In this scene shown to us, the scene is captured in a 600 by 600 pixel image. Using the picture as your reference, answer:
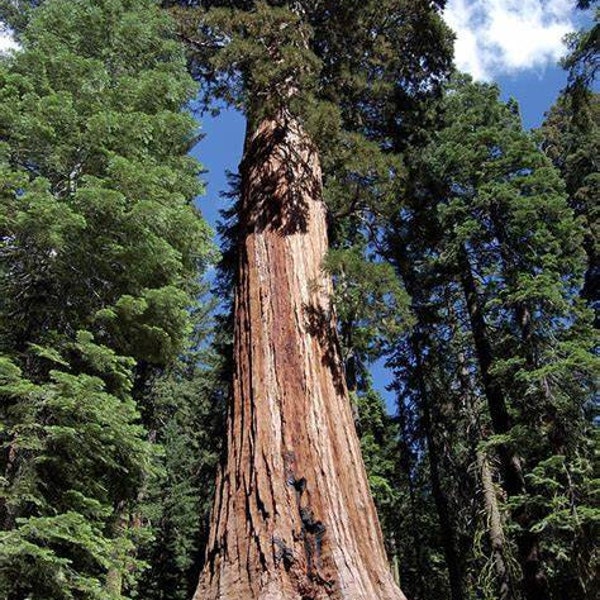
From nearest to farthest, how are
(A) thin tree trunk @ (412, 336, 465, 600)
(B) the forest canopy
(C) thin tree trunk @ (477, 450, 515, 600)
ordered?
(B) the forest canopy
(C) thin tree trunk @ (477, 450, 515, 600)
(A) thin tree trunk @ (412, 336, 465, 600)

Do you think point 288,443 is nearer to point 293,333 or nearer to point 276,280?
point 293,333

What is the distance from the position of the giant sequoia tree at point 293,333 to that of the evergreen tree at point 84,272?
1520 millimetres

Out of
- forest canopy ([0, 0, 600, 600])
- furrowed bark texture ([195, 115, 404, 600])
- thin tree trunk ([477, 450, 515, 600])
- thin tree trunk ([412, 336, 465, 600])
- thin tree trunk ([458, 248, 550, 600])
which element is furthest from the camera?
thin tree trunk ([412, 336, 465, 600])

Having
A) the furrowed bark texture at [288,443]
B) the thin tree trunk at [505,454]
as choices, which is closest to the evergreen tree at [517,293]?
the thin tree trunk at [505,454]

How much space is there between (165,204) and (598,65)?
7.16 metres

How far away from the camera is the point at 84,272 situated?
6.50m

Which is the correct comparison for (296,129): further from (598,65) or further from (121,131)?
(598,65)

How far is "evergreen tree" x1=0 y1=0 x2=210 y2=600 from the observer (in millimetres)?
5188

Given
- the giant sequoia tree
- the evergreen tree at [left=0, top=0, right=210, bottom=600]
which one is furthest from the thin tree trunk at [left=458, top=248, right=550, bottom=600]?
the evergreen tree at [left=0, top=0, right=210, bottom=600]

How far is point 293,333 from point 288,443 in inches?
35.3

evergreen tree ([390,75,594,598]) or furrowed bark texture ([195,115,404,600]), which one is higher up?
evergreen tree ([390,75,594,598])

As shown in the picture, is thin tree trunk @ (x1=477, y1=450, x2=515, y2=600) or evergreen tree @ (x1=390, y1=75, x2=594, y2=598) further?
thin tree trunk @ (x1=477, y1=450, x2=515, y2=600)

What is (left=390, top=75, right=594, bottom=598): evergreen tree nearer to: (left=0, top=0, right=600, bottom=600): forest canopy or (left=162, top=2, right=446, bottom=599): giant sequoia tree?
(left=0, top=0, right=600, bottom=600): forest canopy

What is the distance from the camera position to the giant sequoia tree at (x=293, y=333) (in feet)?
10.1
